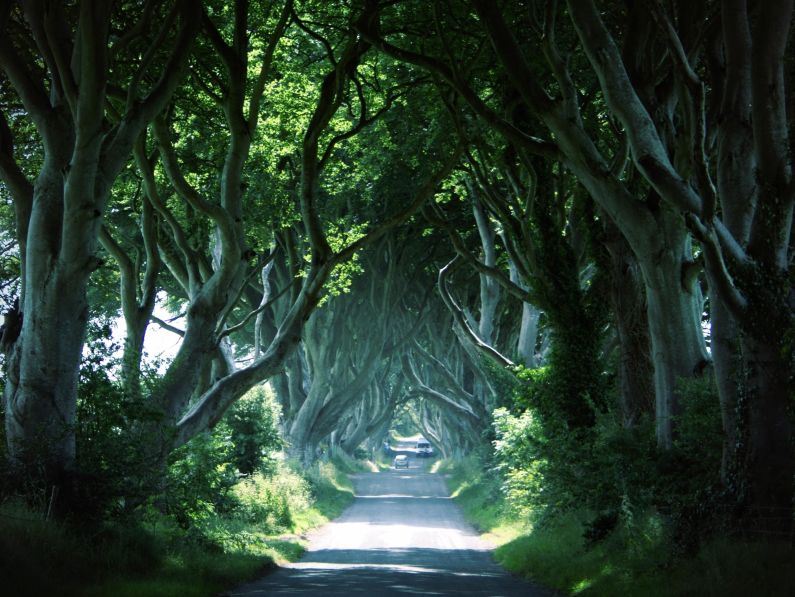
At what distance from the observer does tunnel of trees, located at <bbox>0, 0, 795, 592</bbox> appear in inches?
455

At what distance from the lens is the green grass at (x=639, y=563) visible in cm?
923

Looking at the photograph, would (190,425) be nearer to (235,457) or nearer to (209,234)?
(209,234)

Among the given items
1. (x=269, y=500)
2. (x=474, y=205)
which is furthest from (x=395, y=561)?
(x=474, y=205)

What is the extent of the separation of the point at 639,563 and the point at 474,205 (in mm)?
15709

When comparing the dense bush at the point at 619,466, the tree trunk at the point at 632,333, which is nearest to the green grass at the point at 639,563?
the dense bush at the point at 619,466

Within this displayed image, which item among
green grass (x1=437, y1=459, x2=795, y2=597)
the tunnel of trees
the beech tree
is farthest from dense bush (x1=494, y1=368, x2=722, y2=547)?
the beech tree

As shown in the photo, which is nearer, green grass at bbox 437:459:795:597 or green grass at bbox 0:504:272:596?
green grass at bbox 437:459:795:597

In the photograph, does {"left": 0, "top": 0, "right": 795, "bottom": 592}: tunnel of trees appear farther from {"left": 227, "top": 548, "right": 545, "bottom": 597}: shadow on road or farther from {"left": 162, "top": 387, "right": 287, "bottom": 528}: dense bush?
{"left": 227, "top": 548, "right": 545, "bottom": 597}: shadow on road

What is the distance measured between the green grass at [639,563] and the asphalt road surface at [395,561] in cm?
53

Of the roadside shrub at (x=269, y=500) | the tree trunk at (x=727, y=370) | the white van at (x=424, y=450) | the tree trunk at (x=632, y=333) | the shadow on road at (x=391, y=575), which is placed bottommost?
the shadow on road at (x=391, y=575)

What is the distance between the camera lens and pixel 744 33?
1180cm

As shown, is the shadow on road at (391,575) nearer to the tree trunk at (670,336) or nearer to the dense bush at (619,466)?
the dense bush at (619,466)

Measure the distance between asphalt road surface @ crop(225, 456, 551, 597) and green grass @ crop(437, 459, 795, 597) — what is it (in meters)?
0.53

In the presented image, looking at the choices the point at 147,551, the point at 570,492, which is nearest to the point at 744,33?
the point at 570,492
